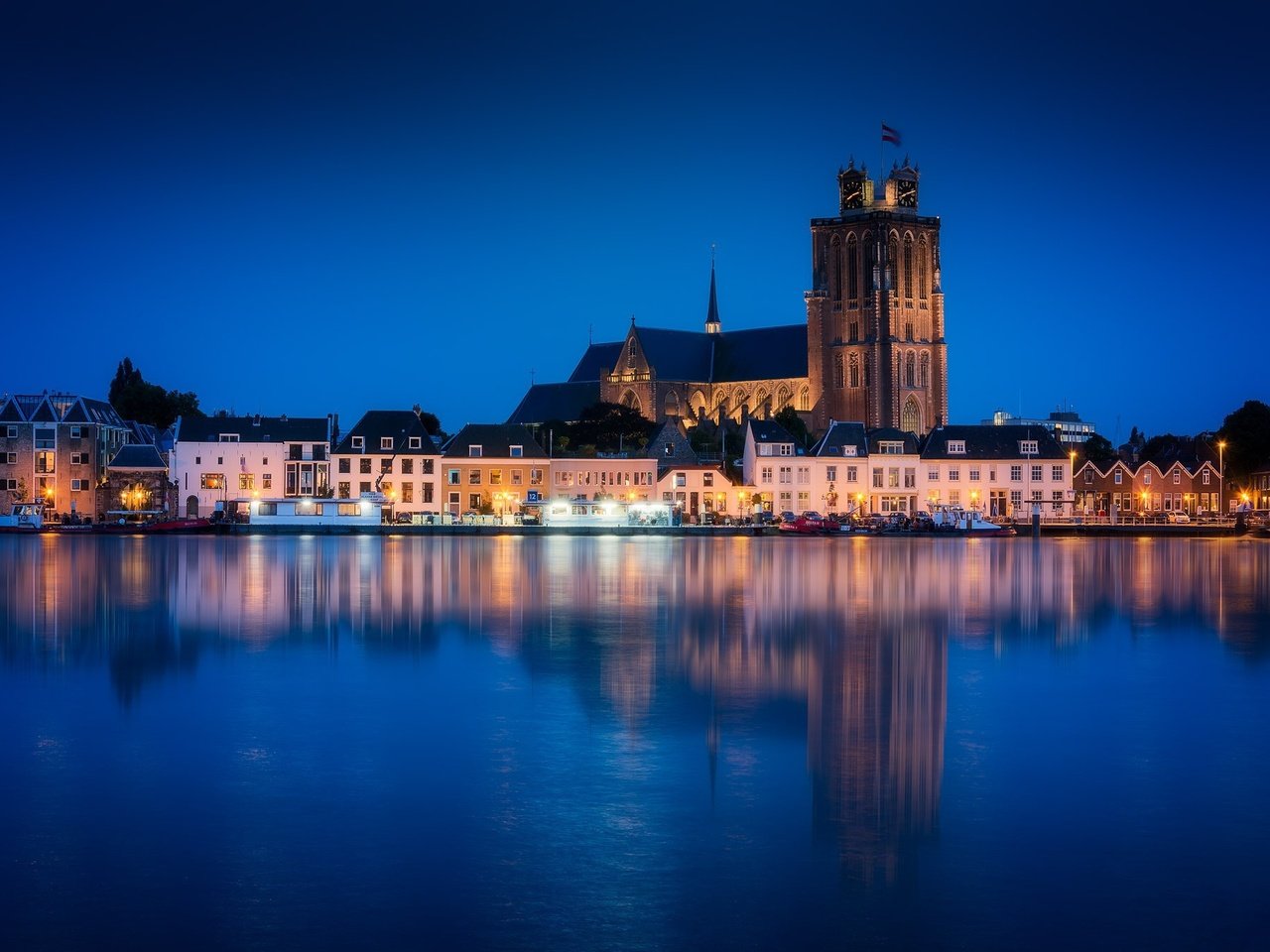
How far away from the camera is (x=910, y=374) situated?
456 feet

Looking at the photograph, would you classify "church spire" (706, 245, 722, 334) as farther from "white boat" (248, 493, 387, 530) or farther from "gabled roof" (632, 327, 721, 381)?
"white boat" (248, 493, 387, 530)

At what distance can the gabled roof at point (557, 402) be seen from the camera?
155125 mm

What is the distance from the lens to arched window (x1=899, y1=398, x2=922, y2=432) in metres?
137

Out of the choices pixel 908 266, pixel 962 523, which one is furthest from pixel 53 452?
pixel 908 266

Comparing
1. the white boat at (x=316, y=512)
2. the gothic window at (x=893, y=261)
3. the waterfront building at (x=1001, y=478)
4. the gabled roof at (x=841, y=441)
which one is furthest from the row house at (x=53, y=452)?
the gothic window at (x=893, y=261)

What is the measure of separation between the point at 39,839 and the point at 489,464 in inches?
3453

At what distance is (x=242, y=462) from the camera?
323 feet

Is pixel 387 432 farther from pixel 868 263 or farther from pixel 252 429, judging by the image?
pixel 868 263

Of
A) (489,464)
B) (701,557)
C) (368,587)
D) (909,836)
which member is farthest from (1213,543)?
(909,836)

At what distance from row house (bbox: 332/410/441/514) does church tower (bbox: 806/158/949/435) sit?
5253 cm

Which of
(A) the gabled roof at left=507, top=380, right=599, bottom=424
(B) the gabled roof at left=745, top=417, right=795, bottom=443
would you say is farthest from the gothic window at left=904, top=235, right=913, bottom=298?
(B) the gabled roof at left=745, top=417, right=795, bottom=443

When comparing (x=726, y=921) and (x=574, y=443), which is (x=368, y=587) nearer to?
(x=726, y=921)

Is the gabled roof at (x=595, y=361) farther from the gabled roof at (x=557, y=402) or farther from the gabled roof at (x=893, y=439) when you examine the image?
the gabled roof at (x=893, y=439)

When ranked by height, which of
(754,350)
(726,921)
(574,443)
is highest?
(754,350)
